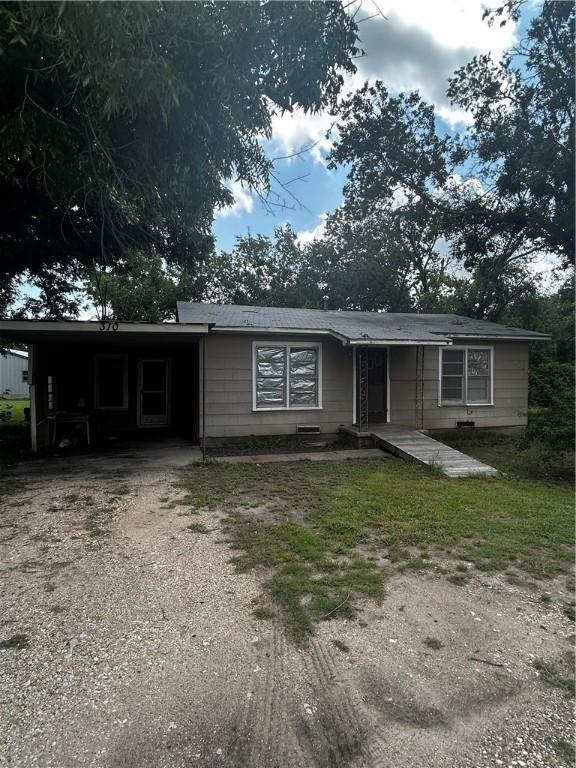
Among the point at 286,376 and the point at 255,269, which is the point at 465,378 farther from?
the point at 255,269

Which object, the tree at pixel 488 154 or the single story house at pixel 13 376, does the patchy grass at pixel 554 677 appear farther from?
the single story house at pixel 13 376

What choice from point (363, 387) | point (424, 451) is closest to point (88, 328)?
point (363, 387)

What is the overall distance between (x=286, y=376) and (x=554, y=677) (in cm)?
753

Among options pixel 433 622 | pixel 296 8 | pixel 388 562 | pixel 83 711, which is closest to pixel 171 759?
pixel 83 711

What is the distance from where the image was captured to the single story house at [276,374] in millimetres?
9039

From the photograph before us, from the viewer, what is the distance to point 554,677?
234cm

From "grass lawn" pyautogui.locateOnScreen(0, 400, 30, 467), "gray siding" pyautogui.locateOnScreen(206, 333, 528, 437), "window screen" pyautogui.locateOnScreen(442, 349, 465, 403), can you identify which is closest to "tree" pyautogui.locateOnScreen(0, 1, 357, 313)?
"gray siding" pyautogui.locateOnScreen(206, 333, 528, 437)

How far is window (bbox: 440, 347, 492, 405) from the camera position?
10.6m

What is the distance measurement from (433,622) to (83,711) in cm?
204

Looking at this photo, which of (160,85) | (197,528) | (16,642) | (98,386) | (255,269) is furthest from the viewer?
(255,269)

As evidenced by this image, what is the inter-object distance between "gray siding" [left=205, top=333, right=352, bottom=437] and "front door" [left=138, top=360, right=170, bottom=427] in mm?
3525

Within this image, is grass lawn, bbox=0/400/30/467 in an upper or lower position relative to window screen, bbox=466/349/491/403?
lower

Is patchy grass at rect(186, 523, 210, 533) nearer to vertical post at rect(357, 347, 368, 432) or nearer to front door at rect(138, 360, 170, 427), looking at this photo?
vertical post at rect(357, 347, 368, 432)

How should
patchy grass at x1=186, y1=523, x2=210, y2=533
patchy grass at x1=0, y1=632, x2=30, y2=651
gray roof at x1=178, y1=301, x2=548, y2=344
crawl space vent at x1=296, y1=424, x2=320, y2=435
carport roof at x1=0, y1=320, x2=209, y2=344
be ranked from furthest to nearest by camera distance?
crawl space vent at x1=296, y1=424, x2=320, y2=435
gray roof at x1=178, y1=301, x2=548, y2=344
carport roof at x1=0, y1=320, x2=209, y2=344
patchy grass at x1=186, y1=523, x2=210, y2=533
patchy grass at x1=0, y1=632, x2=30, y2=651
